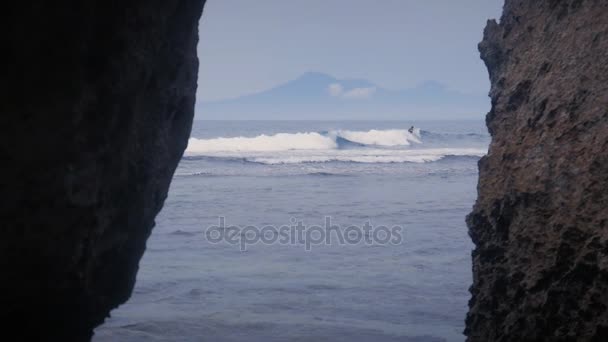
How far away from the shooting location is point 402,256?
27.3 feet

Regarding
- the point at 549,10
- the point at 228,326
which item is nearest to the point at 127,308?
the point at 228,326

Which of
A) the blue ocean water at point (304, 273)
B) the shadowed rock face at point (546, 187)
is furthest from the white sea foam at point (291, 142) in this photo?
the shadowed rock face at point (546, 187)

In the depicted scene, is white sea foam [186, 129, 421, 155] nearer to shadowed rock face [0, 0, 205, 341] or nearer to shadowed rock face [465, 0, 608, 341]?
shadowed rock face [0, 0, 205, 341]

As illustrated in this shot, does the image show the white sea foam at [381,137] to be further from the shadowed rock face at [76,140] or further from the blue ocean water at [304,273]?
the shadowed rock face at [76,140]

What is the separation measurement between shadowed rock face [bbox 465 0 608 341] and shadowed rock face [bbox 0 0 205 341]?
2357 millimetres

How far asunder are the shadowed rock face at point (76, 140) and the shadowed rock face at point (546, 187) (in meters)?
2.36

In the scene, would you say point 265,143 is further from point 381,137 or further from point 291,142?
point 381,137

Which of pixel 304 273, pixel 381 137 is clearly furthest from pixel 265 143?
pixel 304 273

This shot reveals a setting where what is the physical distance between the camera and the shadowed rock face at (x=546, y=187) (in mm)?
3344

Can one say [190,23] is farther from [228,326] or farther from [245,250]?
[245,250]

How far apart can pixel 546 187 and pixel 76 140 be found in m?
2.74

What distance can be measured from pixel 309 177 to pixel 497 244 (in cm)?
1515

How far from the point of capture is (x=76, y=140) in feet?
11.3

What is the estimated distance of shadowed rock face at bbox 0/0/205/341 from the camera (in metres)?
3.20
